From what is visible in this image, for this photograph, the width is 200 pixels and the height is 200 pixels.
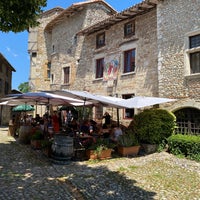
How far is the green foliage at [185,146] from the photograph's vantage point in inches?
349

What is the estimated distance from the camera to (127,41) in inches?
564

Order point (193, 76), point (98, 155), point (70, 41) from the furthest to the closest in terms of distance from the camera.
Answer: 1. point (70, 41)
2. point (193, 76)
3. point (98, 155)

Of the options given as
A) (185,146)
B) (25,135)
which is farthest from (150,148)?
(25,135)

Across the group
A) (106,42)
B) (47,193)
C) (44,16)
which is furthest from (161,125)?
(44,16)

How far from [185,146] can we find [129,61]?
267 inches

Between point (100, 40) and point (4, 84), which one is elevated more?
point (100, 40)

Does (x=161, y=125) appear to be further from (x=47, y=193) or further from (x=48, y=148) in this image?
(x=47, y=193)

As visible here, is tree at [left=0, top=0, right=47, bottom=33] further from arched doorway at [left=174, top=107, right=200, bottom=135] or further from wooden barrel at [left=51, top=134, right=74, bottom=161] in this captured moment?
arched doorway at [left=174, top=107, right=200, bottom=135]

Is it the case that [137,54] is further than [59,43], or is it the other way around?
[59,43]

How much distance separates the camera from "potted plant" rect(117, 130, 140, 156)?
29.8 feet

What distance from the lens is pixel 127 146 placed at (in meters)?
9.15

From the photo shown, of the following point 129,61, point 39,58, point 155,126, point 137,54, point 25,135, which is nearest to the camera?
point 155,126

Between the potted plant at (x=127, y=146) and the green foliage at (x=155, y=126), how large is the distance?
2.61 feet

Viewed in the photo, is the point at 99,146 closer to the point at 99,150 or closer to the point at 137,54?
the point at 99,150
